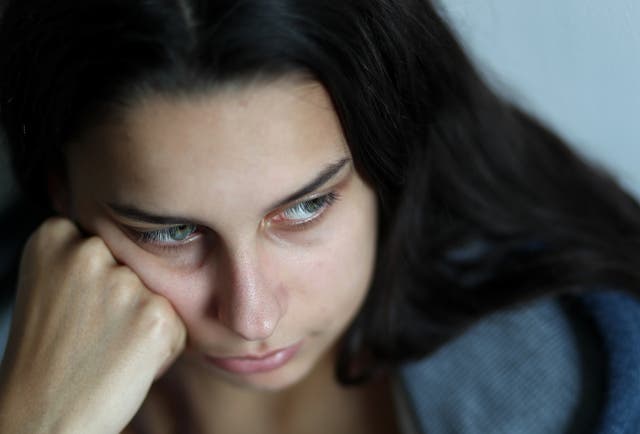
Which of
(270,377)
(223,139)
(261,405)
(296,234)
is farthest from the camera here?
(261,405)

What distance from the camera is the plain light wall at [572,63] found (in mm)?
1054

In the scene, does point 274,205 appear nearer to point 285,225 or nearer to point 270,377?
point 285,225

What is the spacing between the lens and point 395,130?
1.00 meters

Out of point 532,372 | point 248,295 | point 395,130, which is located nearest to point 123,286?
point 248,295

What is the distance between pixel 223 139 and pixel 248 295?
0.53 ft

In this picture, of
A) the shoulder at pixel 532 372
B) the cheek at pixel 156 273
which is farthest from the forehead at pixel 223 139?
the shoulder at pixel 532 372

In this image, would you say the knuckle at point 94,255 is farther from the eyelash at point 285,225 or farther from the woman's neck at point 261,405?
the woman's neck at point 261,405

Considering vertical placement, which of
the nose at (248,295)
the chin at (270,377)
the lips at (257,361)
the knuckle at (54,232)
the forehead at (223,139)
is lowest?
the chin at (270,377)

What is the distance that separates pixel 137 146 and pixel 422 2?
0.33 meters

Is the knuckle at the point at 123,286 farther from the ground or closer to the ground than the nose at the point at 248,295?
closer to the ground

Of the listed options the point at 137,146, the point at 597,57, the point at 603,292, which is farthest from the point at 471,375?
A: the point at 137,146

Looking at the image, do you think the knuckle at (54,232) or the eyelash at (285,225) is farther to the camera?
the knuckle at (54,232)

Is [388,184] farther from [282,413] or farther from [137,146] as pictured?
[282,413]

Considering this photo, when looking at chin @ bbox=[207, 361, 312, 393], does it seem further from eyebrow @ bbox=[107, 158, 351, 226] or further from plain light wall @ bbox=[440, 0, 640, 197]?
plain light wall @ bbox=[440, 0, 640, 197]
